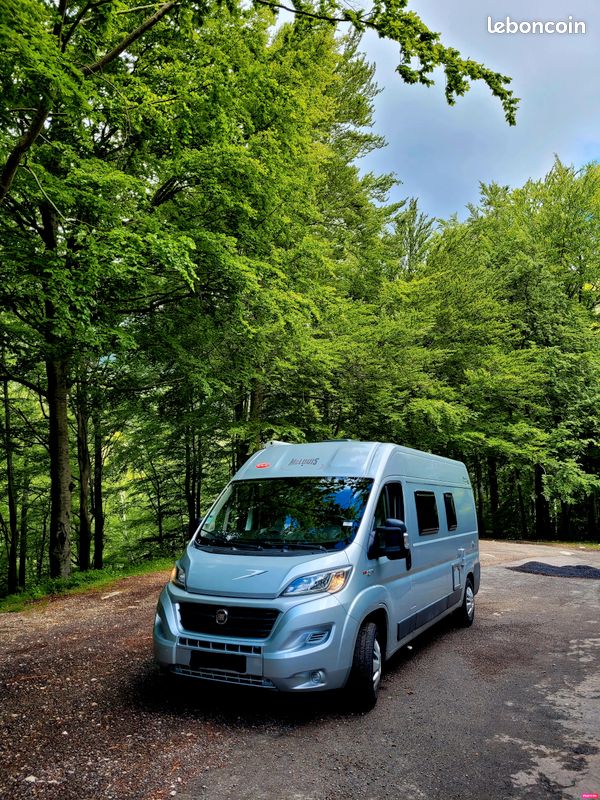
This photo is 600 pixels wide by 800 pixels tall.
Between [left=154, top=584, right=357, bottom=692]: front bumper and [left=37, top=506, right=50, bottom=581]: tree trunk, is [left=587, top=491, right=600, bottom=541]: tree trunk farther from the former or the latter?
[left=37, top=506, right=50, bottom=581]: tree trunk

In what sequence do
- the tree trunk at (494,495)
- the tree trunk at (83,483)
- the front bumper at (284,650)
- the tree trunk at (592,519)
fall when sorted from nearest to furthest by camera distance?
the front bumper at (284,650), the tree trunk at (83,483), the tree trunk at (592,519), the tree trunk at (494,495)

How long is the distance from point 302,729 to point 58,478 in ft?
31.2

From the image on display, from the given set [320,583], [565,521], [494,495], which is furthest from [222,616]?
[494,495]

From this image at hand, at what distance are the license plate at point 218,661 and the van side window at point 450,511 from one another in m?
3.87

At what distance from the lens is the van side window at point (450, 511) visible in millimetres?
7122

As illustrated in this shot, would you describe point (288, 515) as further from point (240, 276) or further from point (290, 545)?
point (240, 276)

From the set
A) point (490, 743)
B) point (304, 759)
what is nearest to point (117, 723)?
point (304, 759)

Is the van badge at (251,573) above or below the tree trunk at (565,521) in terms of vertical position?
above

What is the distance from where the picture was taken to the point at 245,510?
17.2 ft

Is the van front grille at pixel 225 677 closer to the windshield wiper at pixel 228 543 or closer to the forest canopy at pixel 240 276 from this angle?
the windshield wiper at pixel 228 543

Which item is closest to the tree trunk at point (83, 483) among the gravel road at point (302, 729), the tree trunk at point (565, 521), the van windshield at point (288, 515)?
the gravel road at point (302, 729)

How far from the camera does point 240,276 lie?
385 inches

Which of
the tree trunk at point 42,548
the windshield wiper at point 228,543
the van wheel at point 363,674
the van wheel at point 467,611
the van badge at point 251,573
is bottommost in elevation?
the tree trunk at point 42,548

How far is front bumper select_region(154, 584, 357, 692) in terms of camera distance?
13.0ft
